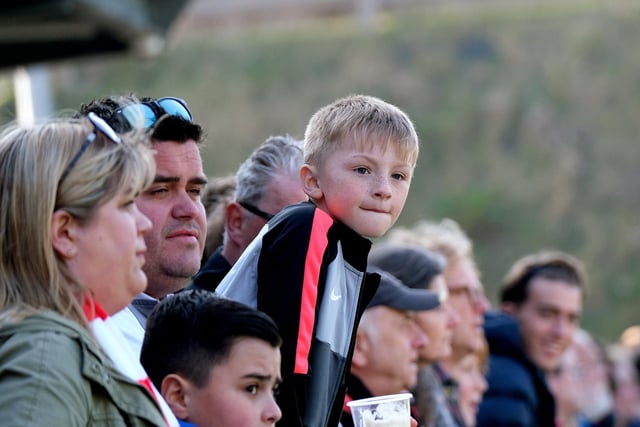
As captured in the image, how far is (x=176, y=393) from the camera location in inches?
127

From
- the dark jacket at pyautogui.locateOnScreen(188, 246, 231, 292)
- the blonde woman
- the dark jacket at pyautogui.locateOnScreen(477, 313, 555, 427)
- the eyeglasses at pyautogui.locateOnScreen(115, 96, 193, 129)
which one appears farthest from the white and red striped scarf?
the dark jacket at pyautogui.locateOnScreen(477, 313, 555, 427)

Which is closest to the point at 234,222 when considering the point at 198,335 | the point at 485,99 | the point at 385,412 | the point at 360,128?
the point at 360,128

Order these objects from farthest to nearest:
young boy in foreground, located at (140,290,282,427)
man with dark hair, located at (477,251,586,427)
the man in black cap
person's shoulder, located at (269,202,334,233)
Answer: man with dark hair, located at (477,251,586,427), the man in black cap, person's shoulder, located at (269,202,334,233), young boy in foreground, located at (140,290,282,427)

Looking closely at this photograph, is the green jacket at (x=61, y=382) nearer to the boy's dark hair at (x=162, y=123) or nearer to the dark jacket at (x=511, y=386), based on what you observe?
the boy's dark hair at (x=162, y=123)

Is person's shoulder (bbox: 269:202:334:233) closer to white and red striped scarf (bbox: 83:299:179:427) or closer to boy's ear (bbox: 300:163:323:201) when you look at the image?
boy's ear (bbox: 300:163:323:201)

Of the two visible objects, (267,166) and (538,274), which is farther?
(538,274)

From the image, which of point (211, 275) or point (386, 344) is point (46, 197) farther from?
point (386, 344)

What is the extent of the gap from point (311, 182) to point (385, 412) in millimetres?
775

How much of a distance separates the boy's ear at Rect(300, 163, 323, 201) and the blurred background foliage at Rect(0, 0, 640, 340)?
682 inches

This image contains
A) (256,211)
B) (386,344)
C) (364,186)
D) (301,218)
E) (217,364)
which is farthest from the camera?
(386,344)

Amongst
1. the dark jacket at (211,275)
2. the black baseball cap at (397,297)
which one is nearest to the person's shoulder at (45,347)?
the dark jacket at (211,275)

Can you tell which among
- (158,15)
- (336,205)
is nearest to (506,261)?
(158,15)

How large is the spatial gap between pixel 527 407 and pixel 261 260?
398cm

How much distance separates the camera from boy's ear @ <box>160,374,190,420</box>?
3209mm
